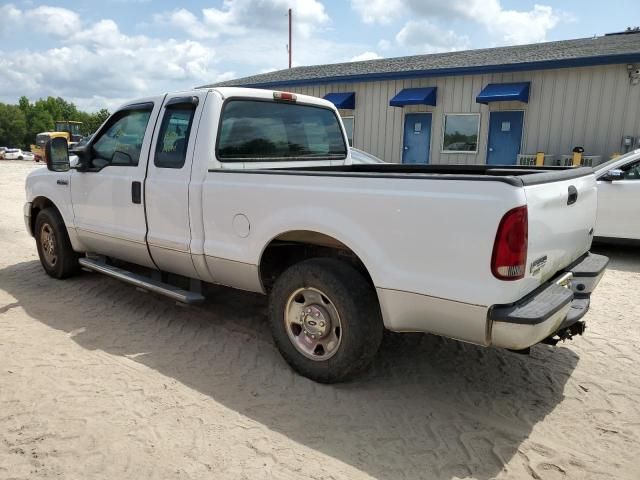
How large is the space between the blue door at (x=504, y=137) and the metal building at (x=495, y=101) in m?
0.03

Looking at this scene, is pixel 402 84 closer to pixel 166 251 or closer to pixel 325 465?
pixel 166 251

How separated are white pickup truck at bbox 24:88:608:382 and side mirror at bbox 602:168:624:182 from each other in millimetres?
3928

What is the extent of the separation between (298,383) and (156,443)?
1.04m

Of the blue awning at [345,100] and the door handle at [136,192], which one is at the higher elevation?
the blue awning at [345,100]

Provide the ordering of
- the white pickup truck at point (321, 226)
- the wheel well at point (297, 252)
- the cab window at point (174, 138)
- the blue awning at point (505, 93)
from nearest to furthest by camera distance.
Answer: the white pickup truck at point (321, 226)
the wheel well at point (297, 252)
the cab window at point (174, 138)
the blue awning at point (505, 93)

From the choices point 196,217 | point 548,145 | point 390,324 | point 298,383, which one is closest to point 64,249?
point 196,217

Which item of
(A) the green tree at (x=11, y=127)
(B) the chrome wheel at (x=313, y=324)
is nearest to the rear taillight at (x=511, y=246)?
(B) the chrome wheel at (x=313, y=324)

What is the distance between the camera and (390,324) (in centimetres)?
308

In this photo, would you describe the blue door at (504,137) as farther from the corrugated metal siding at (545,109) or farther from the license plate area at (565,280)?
the license plate area at (565,280)

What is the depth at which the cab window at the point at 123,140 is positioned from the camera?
15.0ft

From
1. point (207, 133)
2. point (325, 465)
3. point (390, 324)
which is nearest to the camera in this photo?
point (325, 465)

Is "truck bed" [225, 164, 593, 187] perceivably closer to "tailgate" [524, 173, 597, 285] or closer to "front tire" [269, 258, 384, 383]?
"tailgate" [524, 173, 597, 285]

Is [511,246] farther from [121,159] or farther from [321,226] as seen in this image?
[121,159]

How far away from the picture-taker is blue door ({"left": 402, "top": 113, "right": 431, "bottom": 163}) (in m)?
14.5
